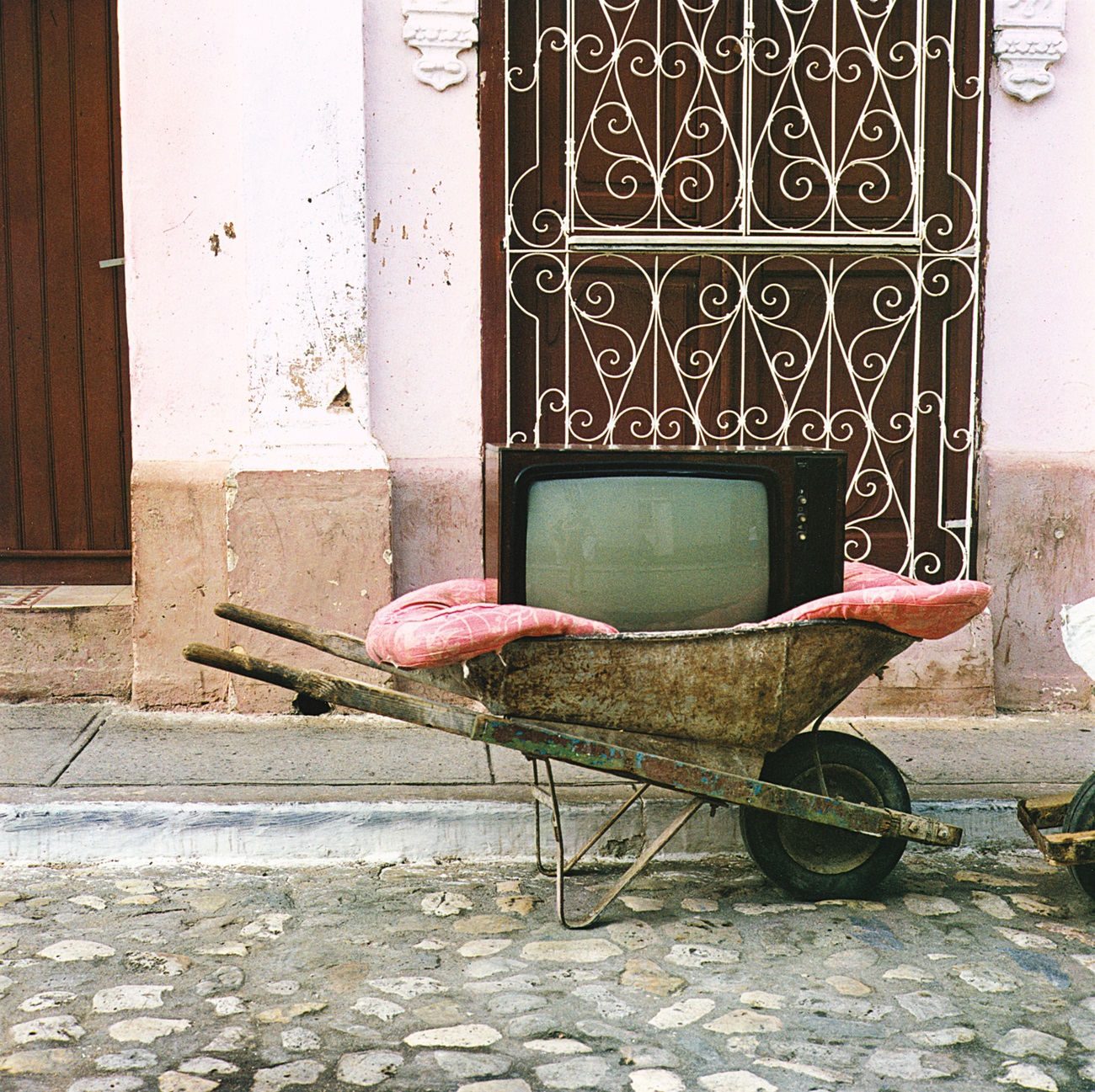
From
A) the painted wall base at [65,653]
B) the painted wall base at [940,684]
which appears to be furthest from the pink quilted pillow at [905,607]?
the painted wall base at [65,653]

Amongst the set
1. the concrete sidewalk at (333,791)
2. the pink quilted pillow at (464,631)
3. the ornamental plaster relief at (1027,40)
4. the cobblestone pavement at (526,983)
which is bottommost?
the cobblestone pavement at (526,983)

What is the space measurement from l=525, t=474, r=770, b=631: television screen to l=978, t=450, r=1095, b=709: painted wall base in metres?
2.22

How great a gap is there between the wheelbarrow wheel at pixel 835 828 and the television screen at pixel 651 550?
0.40 metres

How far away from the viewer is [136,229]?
15.9 ft

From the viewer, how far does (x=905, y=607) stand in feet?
10.0

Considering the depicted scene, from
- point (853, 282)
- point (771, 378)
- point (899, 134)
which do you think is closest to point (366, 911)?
point (771, 378)

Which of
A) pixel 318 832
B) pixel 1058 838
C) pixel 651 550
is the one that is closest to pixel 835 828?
pixel 1058 838

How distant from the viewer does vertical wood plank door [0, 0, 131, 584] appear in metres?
5.20

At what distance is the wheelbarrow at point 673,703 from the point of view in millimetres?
2988

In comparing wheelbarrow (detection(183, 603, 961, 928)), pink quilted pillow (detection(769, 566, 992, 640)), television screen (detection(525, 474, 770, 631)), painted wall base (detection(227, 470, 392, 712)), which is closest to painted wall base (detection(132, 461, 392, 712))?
painted wall base (detection(227, 470, 392, 712))

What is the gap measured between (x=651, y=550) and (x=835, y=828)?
35.4 inches

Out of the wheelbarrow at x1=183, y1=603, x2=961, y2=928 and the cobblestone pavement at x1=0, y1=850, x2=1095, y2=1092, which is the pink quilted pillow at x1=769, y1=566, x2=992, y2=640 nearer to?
the wheelbarrow at x1=183, y1=603, x2=961, y2=928

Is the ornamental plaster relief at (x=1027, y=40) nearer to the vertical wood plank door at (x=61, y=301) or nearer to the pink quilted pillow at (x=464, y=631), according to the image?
the pink quilted pillow at (x=464, y=631)

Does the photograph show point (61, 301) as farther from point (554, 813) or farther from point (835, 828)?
point (835, 828)
